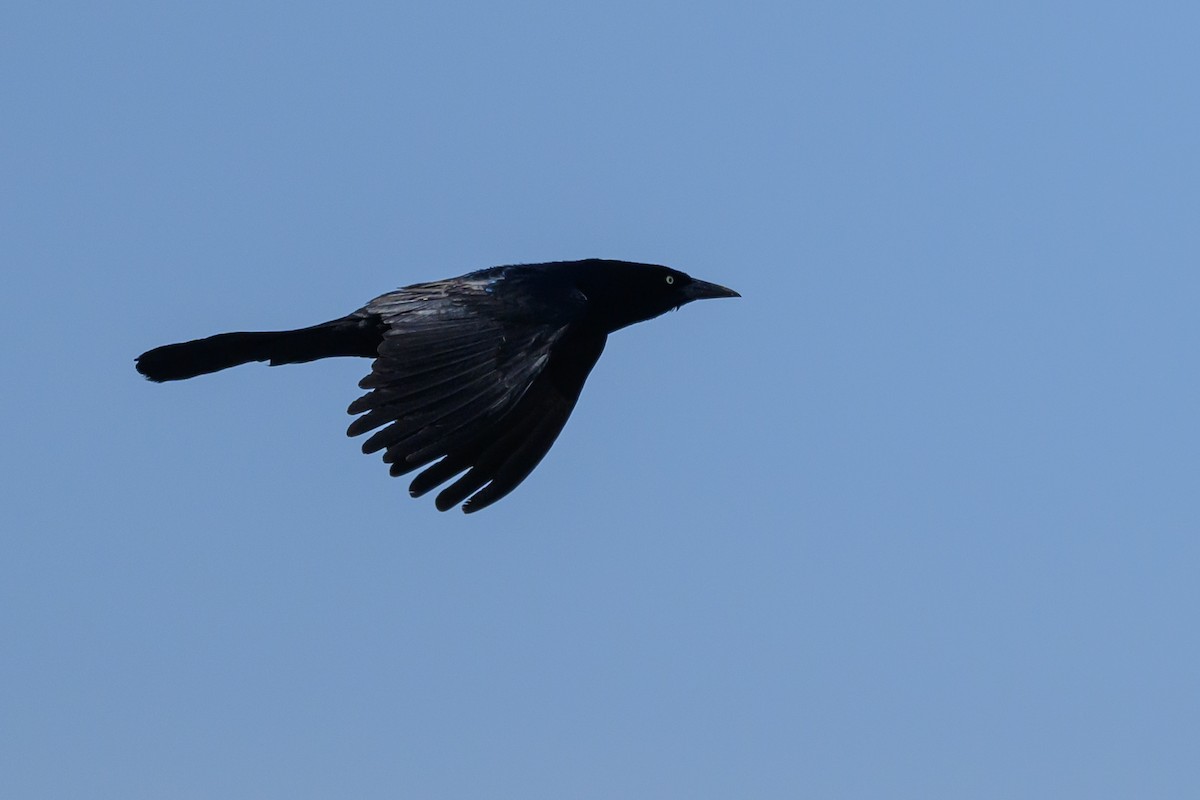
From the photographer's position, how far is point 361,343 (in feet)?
44.5

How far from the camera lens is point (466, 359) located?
12.3 meters

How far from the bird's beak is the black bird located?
760mm

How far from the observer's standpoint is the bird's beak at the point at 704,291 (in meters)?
15.1

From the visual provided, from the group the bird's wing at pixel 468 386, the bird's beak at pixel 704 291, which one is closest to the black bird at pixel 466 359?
the bird's wing at pixel 468 386

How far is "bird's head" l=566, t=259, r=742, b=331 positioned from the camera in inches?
567

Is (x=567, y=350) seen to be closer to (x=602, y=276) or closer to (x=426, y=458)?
(x=602, y=276)

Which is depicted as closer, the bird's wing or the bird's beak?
the bird's wing

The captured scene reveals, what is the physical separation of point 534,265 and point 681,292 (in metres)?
1.57

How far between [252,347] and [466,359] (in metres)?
1.92

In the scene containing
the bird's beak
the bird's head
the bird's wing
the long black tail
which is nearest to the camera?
the bird's wing

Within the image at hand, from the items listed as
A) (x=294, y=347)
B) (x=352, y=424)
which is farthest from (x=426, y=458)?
(x=294, y=347)

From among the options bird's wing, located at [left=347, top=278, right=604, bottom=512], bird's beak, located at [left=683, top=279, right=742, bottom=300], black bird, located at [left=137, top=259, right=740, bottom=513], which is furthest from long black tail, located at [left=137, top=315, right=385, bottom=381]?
bird's beak, located at [left=683, top=279, right=742, bottom=300]

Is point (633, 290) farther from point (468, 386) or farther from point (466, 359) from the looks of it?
point (468, 386)

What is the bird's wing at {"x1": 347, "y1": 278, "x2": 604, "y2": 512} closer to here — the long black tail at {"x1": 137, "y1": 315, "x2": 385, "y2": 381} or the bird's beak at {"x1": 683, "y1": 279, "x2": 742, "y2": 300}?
the long black tail at {"x1": 137, "y1": 315, "x2": 385, "y2": 381}
